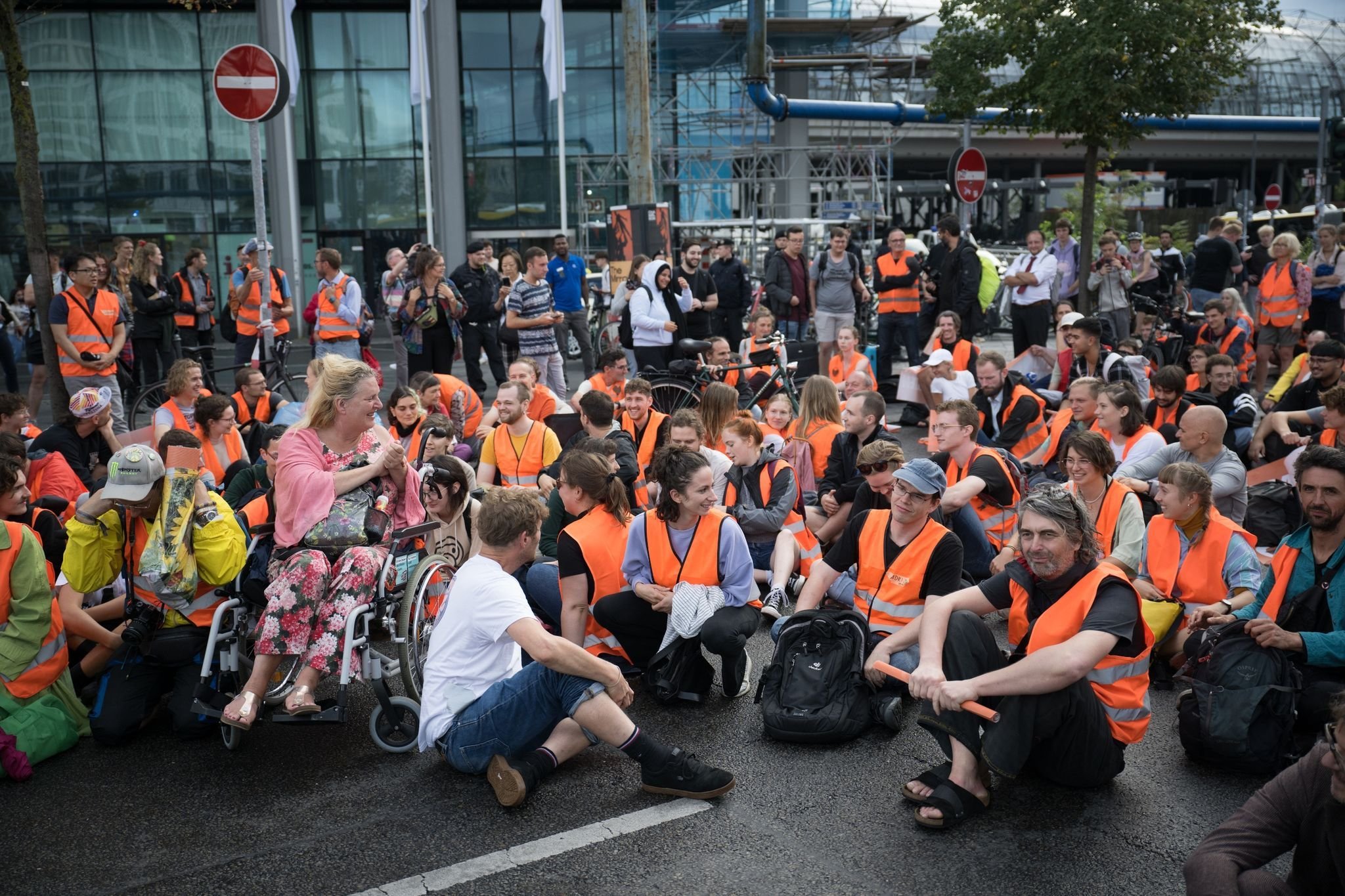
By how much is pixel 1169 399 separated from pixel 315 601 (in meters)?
6.14

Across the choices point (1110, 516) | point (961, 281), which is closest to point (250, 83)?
point (1110, 516)

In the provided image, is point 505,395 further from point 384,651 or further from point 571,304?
point 571,304

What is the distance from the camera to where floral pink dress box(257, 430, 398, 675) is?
196 inches

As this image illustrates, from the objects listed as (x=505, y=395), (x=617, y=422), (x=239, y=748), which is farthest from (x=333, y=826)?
(x=617, y=422)

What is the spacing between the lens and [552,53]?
61.9 ft

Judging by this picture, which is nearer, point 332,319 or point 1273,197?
point 332,319

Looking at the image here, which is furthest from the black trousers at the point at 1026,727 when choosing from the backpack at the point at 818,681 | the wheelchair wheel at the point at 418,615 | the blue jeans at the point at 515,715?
the wheelchair wheel at the point at 418,615

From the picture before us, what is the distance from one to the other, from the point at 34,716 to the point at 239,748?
2.82ft

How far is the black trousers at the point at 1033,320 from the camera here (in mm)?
13781

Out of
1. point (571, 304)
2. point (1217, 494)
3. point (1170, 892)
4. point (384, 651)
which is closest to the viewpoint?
point (1170, 892)

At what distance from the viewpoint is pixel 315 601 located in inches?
199

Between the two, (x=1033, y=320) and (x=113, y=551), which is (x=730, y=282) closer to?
(x=1033, y=320)

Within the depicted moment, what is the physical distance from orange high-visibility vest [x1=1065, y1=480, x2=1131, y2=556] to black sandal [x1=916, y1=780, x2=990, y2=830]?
2.08m

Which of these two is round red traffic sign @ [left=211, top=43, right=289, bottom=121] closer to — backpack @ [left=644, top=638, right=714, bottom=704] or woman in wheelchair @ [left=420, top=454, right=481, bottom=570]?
woman in wheelchair @ [left=420, top=454, right=481, bottom=570]
